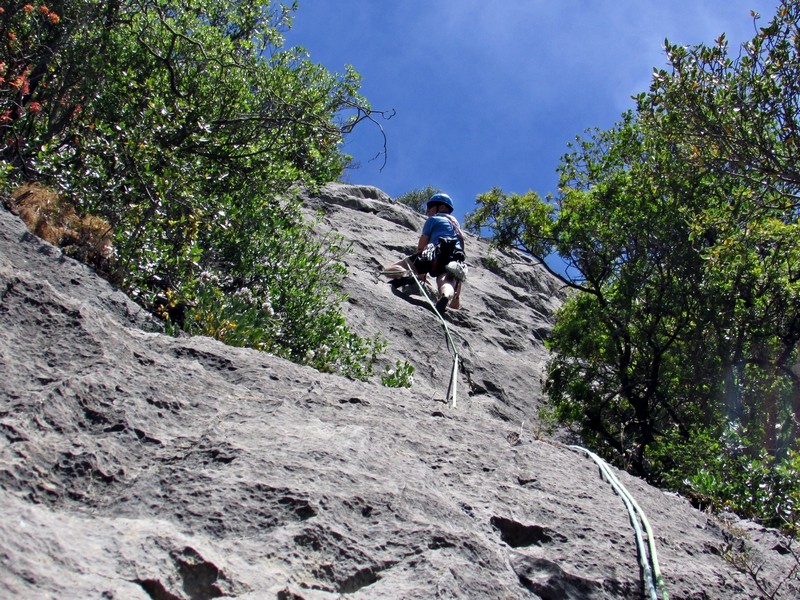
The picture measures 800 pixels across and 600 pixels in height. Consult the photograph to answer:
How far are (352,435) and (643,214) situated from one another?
9.35 meters

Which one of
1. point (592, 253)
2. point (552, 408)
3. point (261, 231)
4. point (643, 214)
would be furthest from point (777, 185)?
point (261, 231)

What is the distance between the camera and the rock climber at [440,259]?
1295 cm

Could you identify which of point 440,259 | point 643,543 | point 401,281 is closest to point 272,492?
point 643,543

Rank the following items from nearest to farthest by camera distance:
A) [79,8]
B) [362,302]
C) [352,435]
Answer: [352,435] → [79,8] → [362,302]

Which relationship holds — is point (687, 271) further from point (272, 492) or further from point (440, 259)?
point (272, 492)

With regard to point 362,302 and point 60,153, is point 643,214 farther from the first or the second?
point 60,153

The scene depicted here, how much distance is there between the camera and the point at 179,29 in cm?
986

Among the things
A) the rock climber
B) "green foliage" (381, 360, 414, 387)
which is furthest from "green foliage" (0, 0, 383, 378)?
the rock climber

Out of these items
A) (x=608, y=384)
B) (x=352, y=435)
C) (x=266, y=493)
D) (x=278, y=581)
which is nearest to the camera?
(x=278, y=581)

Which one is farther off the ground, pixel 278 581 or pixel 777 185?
pixel 777 185

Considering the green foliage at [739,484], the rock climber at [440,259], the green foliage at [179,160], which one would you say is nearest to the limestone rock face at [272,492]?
the green foliage at [739,484]

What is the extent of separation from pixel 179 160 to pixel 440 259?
5.69 metres

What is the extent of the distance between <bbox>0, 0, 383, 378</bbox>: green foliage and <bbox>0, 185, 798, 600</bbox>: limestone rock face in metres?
1.86

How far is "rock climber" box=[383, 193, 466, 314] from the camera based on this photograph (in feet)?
42.5
